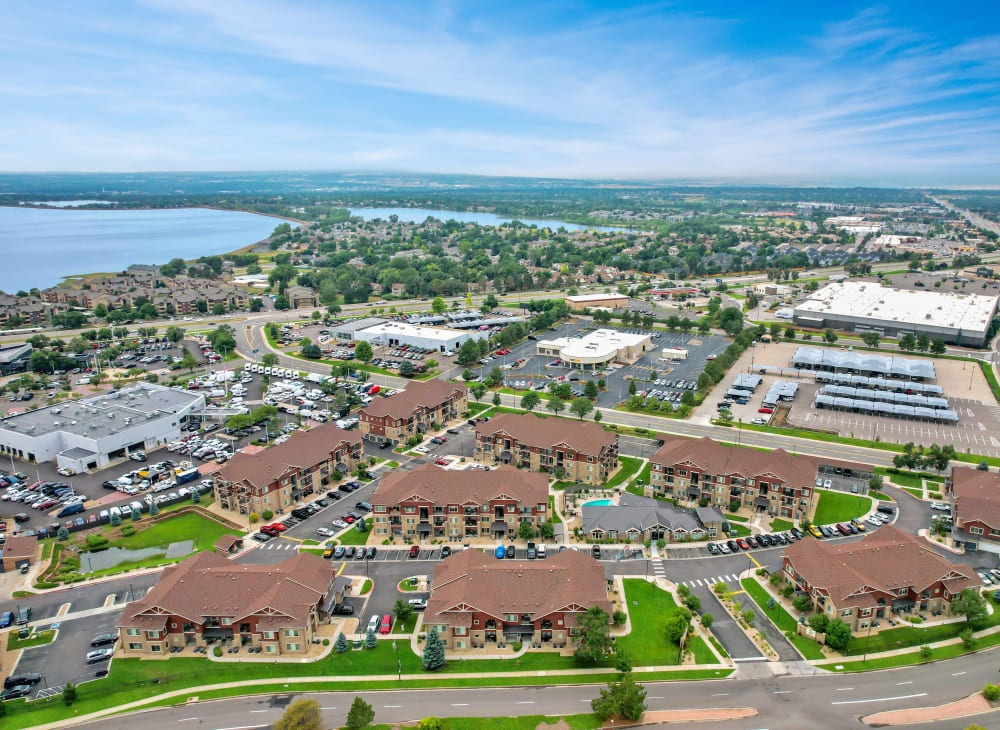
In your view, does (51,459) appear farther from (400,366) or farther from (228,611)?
(400,366)

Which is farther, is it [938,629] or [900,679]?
[938,629]

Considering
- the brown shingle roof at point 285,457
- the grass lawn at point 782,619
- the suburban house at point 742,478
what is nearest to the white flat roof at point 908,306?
the suburban house at point 742,478

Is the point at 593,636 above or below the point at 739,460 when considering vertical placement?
below

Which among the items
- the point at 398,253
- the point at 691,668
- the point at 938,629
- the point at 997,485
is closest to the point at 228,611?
the point at 691,668

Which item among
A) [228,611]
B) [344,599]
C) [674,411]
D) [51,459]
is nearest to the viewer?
[228,611]

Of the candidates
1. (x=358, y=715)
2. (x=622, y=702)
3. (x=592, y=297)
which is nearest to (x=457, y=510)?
(x=358, y=715)

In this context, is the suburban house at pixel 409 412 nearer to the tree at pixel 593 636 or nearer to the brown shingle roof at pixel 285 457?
the brown shingle roof at pixel 285 457

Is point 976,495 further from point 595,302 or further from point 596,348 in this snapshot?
point 595,302
